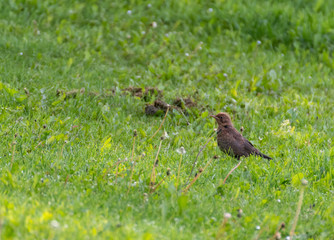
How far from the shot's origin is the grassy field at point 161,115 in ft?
15.2

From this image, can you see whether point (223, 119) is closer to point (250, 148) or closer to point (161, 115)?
point (250, 148)

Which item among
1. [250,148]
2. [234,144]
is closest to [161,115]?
[234,144]

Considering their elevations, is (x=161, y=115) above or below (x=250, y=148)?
below

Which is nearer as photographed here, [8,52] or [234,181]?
[234,181]

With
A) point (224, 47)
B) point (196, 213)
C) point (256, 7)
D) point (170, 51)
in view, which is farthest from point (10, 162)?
point (256, 7)

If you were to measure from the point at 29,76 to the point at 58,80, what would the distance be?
47 centimetres

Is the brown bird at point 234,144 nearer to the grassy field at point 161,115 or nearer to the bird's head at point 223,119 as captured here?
the bird's head at point 223,119

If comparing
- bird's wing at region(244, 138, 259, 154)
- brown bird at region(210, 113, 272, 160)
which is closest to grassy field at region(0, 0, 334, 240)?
brown bird at region(210, 113, 272, 160)

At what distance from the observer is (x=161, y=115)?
7.91m

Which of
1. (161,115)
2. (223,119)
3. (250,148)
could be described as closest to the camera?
(250,148)

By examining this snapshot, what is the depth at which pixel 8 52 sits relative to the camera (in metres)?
8.88

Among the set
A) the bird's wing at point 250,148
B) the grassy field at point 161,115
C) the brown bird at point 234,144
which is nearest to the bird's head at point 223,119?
the brown bird at point 234,144

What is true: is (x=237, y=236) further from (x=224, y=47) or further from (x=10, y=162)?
(x=224, y=47)

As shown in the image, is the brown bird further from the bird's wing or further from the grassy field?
the grassy field
